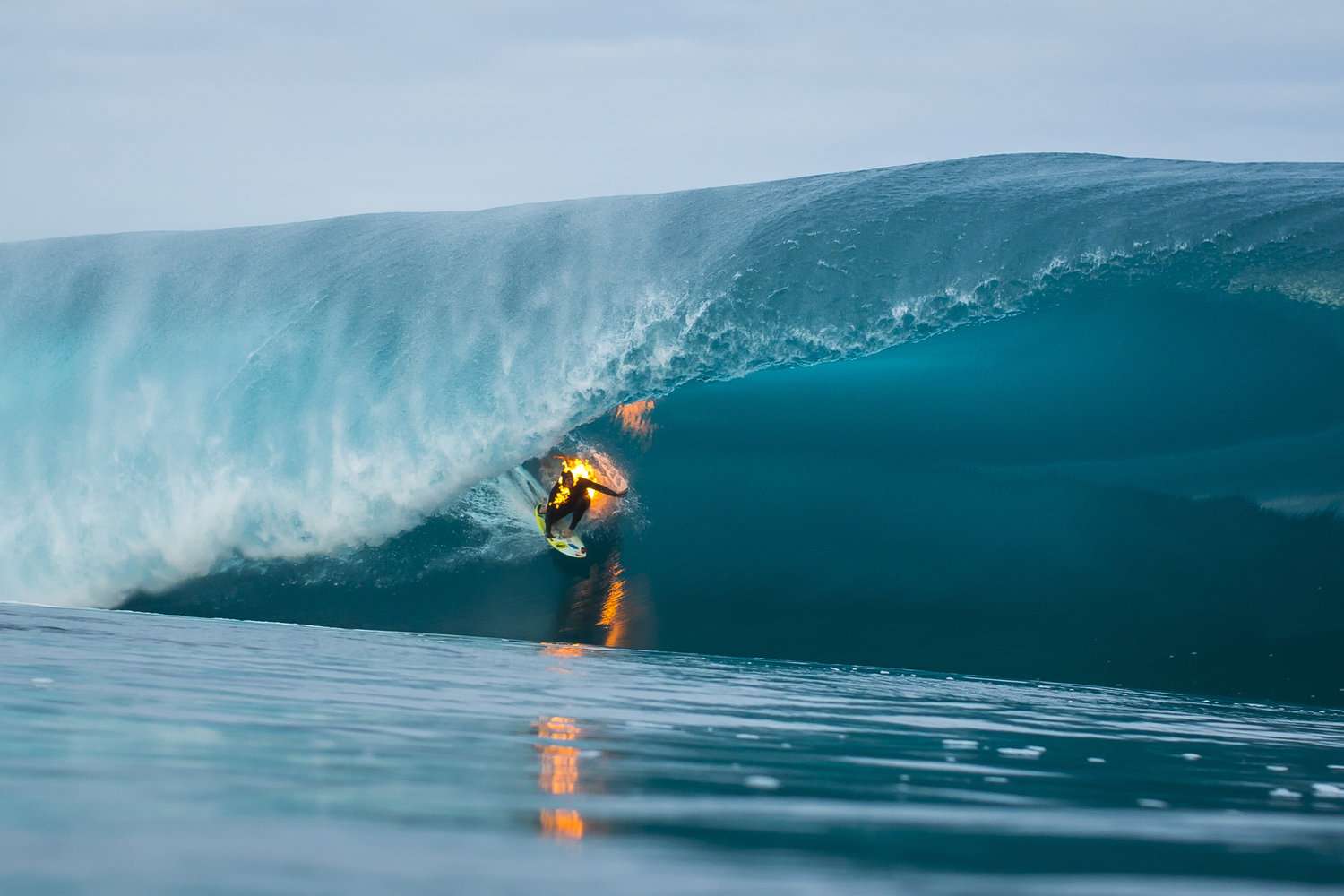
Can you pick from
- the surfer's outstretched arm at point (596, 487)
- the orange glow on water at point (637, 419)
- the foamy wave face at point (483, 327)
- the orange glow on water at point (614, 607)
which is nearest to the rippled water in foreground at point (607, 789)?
the orange glow on water at point (614, 607)

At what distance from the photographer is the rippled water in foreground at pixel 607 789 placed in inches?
94.6

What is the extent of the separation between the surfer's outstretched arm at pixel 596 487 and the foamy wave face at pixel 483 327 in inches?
27.7

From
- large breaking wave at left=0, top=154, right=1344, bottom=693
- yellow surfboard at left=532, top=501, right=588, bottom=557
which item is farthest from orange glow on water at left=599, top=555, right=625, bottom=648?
large breaking wave at left=0, top=154, right=1344, bottom=693

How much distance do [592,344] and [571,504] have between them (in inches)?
65.1

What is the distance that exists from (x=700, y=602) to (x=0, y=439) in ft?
25.6

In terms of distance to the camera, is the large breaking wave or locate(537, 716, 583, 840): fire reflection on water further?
the large breaking wave

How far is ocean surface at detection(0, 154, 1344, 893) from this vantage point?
3436 millimetres

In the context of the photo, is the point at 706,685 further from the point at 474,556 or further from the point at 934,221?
the point at 934,221

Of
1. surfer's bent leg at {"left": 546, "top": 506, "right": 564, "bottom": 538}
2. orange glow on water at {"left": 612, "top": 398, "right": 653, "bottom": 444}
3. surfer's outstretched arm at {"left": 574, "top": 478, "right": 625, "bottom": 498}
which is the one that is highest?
orange glow on water at {"left": 612, "top": 398, "right": 653, "bottom": 444}

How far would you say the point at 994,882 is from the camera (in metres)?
2.46

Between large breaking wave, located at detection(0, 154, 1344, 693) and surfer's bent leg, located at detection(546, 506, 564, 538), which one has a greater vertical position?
large breaking wave, located at detection(0, 154, 1344, 693)

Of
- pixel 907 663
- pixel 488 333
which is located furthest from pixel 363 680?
pixel 488 333

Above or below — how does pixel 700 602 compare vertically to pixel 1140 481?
below

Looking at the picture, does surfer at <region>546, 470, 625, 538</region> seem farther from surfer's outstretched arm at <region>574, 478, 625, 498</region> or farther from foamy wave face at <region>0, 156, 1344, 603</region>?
foamy wave face at <region>0, 156, 1344, 603</region>
